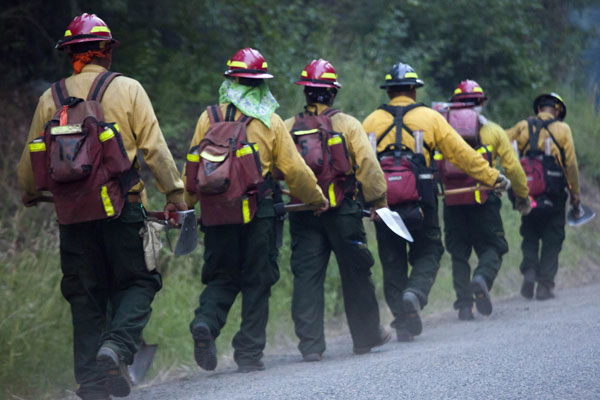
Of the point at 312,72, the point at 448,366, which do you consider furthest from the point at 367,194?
the point at 448,366

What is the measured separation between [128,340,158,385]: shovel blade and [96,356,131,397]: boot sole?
1.43m

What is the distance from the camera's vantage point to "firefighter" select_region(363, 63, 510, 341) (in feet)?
24.5

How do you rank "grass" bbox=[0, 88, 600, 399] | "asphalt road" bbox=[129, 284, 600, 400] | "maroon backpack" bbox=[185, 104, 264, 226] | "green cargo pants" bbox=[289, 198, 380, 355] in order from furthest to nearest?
1. "green cargo pants" bbox=[289, 198, 380, 355]
2. "grass" bbox=[0, 88, 600, 399]
3. "maroon backpack" bbox=[185, 104, 264, 226]
4. "asphalt road" bbox=[129, 284, 600, 400]

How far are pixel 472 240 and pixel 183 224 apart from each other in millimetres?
4442

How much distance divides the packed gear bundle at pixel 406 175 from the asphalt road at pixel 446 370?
42.9 inches

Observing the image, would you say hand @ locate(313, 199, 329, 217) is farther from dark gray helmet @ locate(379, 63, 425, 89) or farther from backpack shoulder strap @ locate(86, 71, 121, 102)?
backpack shoulder strap @ locate(86, 71, 121, 102)

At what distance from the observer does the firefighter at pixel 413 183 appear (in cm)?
748

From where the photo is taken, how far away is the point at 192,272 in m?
8.76

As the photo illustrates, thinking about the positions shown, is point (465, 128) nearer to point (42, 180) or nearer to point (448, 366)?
point (448, 366)

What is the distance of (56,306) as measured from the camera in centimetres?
685

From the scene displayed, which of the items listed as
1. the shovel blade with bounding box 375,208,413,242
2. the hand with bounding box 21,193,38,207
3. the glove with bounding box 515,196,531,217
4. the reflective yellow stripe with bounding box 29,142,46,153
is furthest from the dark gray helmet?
the reflective yellow stripe with bounding box 29,142,46,153

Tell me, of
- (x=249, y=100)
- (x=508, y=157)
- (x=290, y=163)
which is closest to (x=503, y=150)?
(x=508, y=157)

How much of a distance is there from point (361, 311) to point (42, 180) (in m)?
2.94

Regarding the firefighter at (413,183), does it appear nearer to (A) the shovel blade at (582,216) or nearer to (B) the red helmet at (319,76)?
(B) the red helmet at (319,76)
